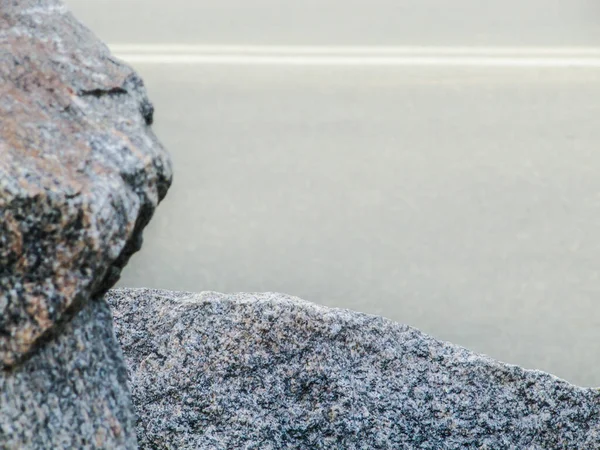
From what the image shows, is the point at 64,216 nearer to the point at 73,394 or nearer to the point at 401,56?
the point at 73,394

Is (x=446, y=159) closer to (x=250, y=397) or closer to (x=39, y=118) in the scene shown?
(x=250, y=397)

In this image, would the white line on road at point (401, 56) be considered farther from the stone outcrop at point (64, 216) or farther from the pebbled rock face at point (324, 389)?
the stone outcrop at point (64, 216)

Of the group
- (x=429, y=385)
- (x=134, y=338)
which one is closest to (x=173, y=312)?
(x=134, y=338)

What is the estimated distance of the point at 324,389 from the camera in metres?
1.09

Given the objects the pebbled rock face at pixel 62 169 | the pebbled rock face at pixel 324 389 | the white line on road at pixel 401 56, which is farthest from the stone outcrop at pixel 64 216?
the white line on road at pixel 401 56

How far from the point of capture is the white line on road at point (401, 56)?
1.63 meters

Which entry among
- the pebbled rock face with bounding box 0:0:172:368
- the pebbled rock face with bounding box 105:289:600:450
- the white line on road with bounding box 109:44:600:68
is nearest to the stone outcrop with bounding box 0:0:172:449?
the pebbled rock face with bounding box 0:0:172:368

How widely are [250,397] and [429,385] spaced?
24 centimetres

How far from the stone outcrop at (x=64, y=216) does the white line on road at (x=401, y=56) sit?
0.86m

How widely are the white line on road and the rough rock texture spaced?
970mm

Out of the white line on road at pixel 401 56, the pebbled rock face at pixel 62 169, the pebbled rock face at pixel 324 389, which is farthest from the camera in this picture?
the white line on road at pixel 401 56

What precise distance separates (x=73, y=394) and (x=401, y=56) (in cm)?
112

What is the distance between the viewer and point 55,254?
645mm

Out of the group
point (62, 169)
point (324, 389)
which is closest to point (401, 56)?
point (324, 389)
